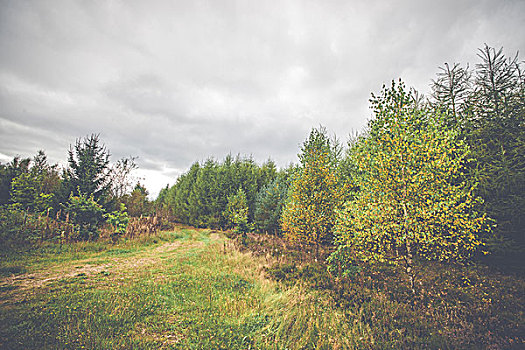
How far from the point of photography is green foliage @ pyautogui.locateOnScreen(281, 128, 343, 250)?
37.1 feet

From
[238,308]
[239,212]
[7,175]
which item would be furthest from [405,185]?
[7,175]

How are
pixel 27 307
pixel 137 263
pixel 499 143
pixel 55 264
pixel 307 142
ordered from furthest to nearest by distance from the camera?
1. pixel 307 142
2. pixel 137 263
3. pixel 499 143
4. pixel 55 264
5. pixel 27 307

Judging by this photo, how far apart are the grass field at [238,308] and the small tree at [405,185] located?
1.41 metres

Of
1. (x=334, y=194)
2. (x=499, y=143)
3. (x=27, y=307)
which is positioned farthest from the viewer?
(x=334, y=194)

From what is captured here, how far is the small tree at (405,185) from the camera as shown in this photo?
6.30 m

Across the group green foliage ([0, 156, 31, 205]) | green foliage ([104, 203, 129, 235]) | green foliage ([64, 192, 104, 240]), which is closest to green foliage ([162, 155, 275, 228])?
green foliage ([104, 203, 129, 235])

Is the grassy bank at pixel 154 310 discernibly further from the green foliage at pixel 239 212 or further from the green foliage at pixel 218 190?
the green foliage at pixel 218 190

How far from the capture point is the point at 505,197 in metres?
8.52

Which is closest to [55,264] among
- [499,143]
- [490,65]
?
[499,143]

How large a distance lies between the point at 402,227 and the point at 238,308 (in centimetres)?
566

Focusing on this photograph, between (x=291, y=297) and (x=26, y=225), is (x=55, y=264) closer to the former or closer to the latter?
(x=26, y=225)

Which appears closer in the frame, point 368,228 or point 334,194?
point 368,228

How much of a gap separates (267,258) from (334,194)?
5.14 metres

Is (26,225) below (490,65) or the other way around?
below
